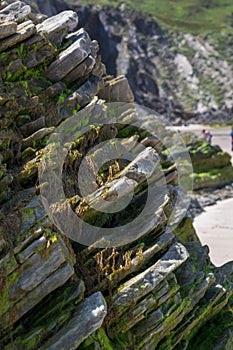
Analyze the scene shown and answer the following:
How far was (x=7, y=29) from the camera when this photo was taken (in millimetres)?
13750

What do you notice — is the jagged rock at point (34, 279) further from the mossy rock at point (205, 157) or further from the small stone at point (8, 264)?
the mossy rock at point (205, 157)

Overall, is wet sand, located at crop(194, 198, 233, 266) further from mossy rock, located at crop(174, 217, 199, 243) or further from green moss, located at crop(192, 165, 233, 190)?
mossy rock, located at crop(174, 217, 199, 243)

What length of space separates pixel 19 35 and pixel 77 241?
5.84 m

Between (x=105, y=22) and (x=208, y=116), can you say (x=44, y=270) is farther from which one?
(x=105, y=22)

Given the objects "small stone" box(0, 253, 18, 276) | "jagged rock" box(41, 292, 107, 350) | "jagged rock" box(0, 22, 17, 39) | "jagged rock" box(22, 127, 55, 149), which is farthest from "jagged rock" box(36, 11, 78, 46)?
"jagged rock" box(41, 292, 107, 350)

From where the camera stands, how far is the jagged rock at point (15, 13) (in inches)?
583

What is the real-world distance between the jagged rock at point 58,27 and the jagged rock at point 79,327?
8166 mm

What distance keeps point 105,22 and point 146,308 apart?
93.1 metres

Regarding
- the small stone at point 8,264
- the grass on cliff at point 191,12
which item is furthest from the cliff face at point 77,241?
the grass on cliff at point 191,12

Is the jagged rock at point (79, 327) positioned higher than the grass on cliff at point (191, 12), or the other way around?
the jagged rock at point (79, 327)

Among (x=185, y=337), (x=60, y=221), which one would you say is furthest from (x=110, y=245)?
(x=185, y=337)

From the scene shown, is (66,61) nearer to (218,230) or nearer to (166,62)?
(218,230)

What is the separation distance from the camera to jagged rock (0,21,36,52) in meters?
13.8

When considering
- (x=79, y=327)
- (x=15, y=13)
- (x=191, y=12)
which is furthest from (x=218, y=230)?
(x=191, y=12)
